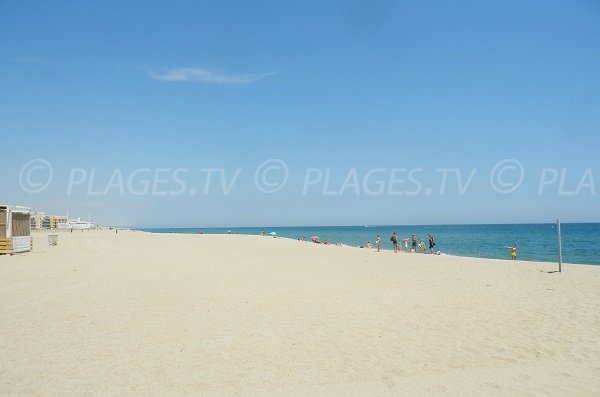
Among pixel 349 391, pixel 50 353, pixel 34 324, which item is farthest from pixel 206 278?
pixel 349 391

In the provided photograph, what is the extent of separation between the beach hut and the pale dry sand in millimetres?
11529

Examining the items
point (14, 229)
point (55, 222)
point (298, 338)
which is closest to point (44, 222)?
point (55, 222)

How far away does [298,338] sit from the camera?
23.6 ft

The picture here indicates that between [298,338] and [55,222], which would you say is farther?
[55,222]

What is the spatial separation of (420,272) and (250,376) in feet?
40.5

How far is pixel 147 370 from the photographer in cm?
574

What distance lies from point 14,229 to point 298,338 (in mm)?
24334

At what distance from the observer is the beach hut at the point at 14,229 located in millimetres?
22375

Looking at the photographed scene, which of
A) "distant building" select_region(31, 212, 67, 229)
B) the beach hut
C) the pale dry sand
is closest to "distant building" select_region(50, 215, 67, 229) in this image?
"distant building" select_region(31, 212, 67, 229)

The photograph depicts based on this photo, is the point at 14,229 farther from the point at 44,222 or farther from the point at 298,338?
the point at 44,222

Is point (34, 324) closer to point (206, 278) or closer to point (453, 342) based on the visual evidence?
point (206, 278)

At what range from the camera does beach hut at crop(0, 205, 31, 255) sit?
22375 millimetres

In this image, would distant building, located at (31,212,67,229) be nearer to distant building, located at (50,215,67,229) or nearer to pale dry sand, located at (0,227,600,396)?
distant building, located at (50,215,67,229)

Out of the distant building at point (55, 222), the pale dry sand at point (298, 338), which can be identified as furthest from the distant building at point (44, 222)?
the pale dry sand at point (298, 338)
